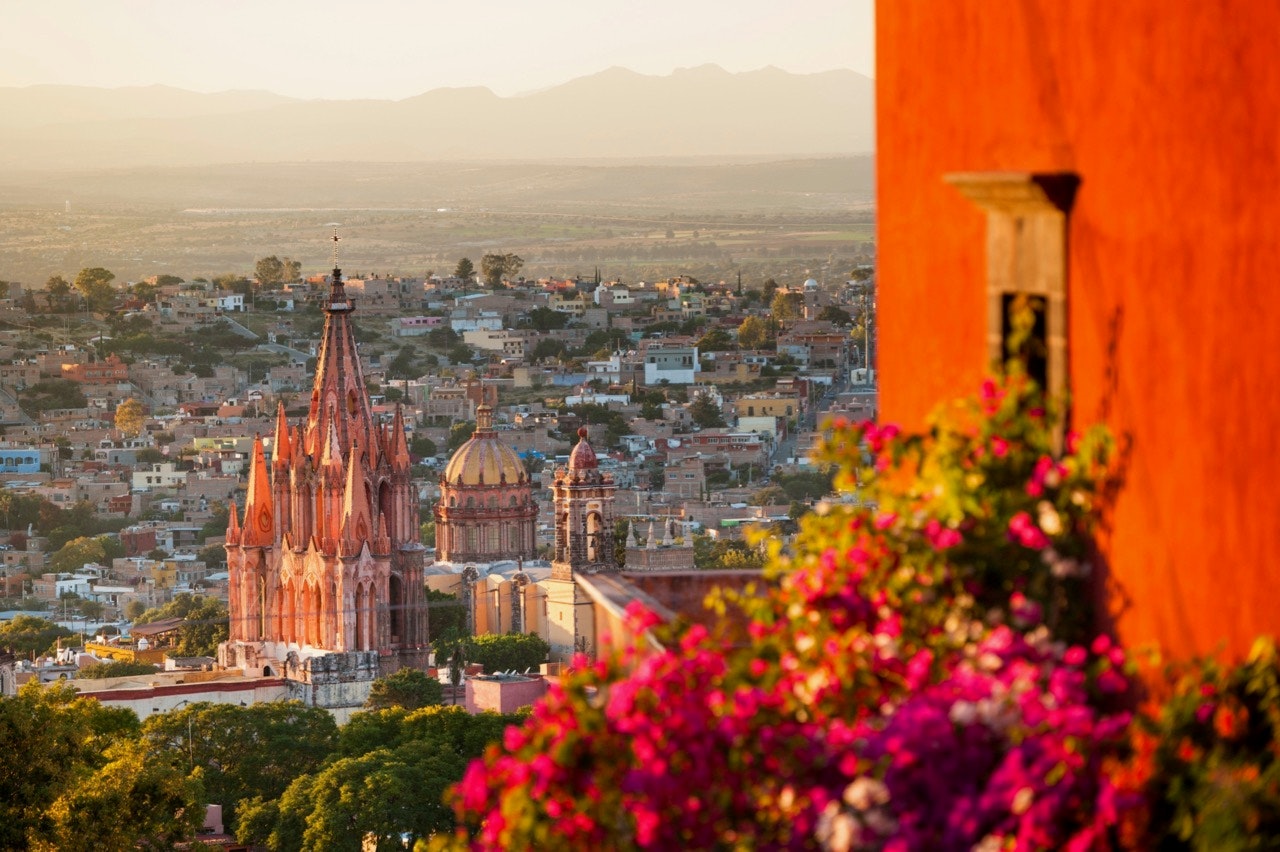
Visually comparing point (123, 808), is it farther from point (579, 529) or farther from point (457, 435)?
point (457, 435)

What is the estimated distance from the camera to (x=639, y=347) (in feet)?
291

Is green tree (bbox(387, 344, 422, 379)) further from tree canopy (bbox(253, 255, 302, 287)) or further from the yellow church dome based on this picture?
the yellow church dome

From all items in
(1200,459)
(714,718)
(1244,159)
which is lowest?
(714,718)

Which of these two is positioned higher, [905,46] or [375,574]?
[905,46]

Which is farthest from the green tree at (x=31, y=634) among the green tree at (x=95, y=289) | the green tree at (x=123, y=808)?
the green tree at (x=95, y=289)

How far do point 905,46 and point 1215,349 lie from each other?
4.63 feet

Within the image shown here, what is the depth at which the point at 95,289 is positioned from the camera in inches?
3659

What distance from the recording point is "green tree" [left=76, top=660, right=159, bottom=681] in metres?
43.3

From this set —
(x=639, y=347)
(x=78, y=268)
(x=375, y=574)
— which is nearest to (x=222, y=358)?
(x=639, y=347)

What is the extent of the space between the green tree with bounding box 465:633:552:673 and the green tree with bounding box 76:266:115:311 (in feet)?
164

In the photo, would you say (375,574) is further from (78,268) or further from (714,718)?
(78,268)

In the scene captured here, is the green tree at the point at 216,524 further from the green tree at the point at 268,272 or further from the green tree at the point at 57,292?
the green tree at the point at 268,272

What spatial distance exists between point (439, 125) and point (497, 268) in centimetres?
4124

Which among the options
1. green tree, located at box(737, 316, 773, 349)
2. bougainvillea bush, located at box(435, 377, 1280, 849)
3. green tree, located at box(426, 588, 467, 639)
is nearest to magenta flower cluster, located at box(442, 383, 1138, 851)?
bougainvillea bush, located at box(435, 377, 1280, 849)
